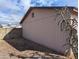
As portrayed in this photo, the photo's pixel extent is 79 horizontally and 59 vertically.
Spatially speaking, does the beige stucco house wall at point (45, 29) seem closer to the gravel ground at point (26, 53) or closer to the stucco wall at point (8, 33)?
the gravel ground at point (26, 53)

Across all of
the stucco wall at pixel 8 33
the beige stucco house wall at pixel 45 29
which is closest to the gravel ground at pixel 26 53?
the beige stucco house wall at pixel 45 29

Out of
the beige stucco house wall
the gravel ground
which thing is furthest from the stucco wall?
the gravel ground

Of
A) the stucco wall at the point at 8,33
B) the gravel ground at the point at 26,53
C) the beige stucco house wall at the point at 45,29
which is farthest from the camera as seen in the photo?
the stucco wall at the point at 8,33

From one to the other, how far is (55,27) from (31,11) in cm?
698

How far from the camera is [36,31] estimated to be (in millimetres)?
23047

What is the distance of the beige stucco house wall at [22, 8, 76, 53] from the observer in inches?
712

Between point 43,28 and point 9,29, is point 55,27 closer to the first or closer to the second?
point 43,28

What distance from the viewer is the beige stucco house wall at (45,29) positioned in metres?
18.1

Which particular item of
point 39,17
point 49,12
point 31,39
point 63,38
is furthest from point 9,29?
point 63,38

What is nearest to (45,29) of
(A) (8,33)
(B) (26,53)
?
(B) (26,53)

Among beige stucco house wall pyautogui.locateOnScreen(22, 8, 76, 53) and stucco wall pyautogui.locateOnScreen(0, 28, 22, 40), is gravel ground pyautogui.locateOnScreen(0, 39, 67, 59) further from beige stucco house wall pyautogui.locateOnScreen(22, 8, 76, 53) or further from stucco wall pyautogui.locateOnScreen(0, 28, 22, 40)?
stucco wall pyautogui.locateOnScreen(0, 28, 22, 40)

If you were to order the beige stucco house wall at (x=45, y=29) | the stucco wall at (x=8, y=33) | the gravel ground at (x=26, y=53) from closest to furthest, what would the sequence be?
1. the gravel ground at (x=26, y=53)
2. the beige stucco house wall at (x=45, y=29)
3. the stucco wall at (x=8, y=33)

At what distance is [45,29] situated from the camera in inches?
812

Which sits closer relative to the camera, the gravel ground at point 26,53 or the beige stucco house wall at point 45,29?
the gravel ground at point 26,53
